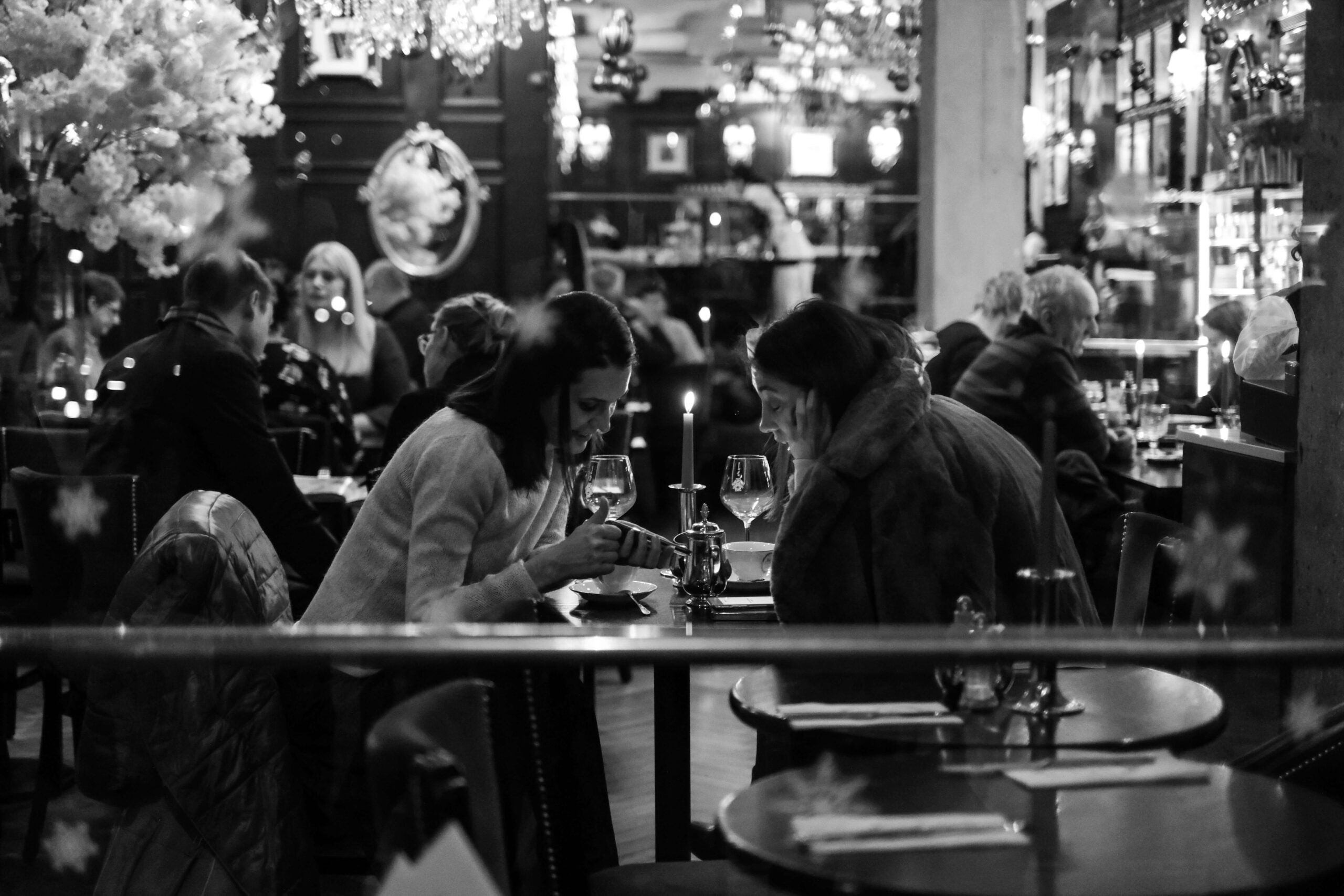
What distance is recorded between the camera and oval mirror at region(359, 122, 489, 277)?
33.2 ft

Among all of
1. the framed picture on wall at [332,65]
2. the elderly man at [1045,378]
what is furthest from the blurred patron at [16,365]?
the framed picture on wall at [332,65]

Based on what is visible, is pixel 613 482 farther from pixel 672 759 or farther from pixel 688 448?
pixel 672 759

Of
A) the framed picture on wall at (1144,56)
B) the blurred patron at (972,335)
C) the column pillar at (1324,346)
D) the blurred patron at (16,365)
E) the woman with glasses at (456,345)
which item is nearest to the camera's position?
the column pillar at (1324,346)

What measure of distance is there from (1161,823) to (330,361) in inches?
208

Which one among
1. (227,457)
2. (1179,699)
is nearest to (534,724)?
(1179,699)

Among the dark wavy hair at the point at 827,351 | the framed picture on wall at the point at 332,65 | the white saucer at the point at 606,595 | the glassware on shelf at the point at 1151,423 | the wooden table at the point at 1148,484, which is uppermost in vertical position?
the framed picture on wall at the point at 332,65

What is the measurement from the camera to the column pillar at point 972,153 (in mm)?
7332

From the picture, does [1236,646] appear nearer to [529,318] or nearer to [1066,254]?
[529,318]

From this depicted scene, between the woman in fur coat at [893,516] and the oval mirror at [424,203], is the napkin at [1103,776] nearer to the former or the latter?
the woman in fur coat at [893,516]

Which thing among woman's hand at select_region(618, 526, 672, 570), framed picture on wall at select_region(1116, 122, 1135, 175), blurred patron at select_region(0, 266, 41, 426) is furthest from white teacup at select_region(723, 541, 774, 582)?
framed picture on wall at select_region(1116, 122, 1135, 175)

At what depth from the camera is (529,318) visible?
2.57 m

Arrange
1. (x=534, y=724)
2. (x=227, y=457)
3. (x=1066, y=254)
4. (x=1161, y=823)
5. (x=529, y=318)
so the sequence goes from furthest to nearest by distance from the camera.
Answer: (x=1066, y=254) → (x=227, y=457) → (x=529, y=318) → (x=534, y=724) → (x=1161, y=823)

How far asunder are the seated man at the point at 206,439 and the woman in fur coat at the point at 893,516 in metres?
1.67

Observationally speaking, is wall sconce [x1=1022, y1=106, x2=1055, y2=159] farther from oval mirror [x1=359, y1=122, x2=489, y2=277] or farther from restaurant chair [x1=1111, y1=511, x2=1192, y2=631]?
restaurant chair [x1=1111, y1=511, x2=1192, y2=631]
